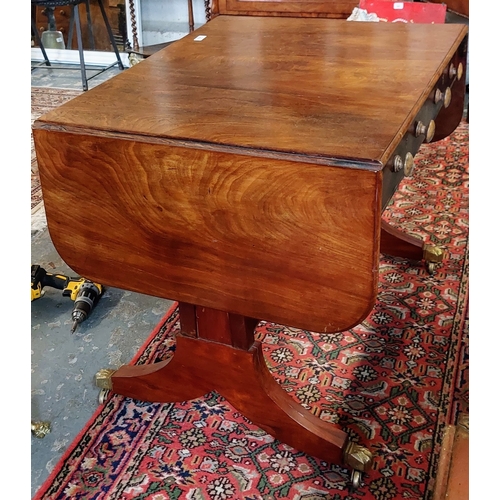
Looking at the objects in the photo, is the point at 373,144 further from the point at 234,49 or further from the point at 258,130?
the point at 234,49

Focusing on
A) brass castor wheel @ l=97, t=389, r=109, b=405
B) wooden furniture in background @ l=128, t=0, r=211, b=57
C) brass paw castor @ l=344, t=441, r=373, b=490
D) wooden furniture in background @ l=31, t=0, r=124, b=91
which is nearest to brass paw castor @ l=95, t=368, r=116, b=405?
brass castor wheel @ l=97, t=389, r=109, b=405

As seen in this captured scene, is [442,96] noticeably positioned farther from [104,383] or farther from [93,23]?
[93,23]

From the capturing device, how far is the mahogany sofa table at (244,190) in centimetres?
106

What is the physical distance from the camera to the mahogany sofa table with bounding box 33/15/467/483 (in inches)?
41.6

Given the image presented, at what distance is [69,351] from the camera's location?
1.80 m

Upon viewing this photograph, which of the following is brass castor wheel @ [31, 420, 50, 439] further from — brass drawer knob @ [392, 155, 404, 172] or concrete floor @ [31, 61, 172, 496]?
brass drawer knob @ [392, 155, 404, 172]

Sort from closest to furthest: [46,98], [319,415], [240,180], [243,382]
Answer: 1. [240,180]
2. [243,382]
3. [319,415]
4. [46,98]

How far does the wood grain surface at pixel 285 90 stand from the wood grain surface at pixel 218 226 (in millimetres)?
40

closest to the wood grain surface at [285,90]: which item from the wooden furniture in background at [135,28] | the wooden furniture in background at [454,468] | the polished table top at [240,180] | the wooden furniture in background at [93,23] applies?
the polished table top at [240,180]

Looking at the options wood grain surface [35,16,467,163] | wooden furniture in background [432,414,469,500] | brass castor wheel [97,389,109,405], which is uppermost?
wood grain surface [35,16,467,163]

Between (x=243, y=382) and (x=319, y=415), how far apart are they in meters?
0.23

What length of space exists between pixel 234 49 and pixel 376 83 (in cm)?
44

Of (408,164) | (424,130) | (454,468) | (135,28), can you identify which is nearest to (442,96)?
(424,130)

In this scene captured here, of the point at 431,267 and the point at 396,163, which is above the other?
the point at 396,163
